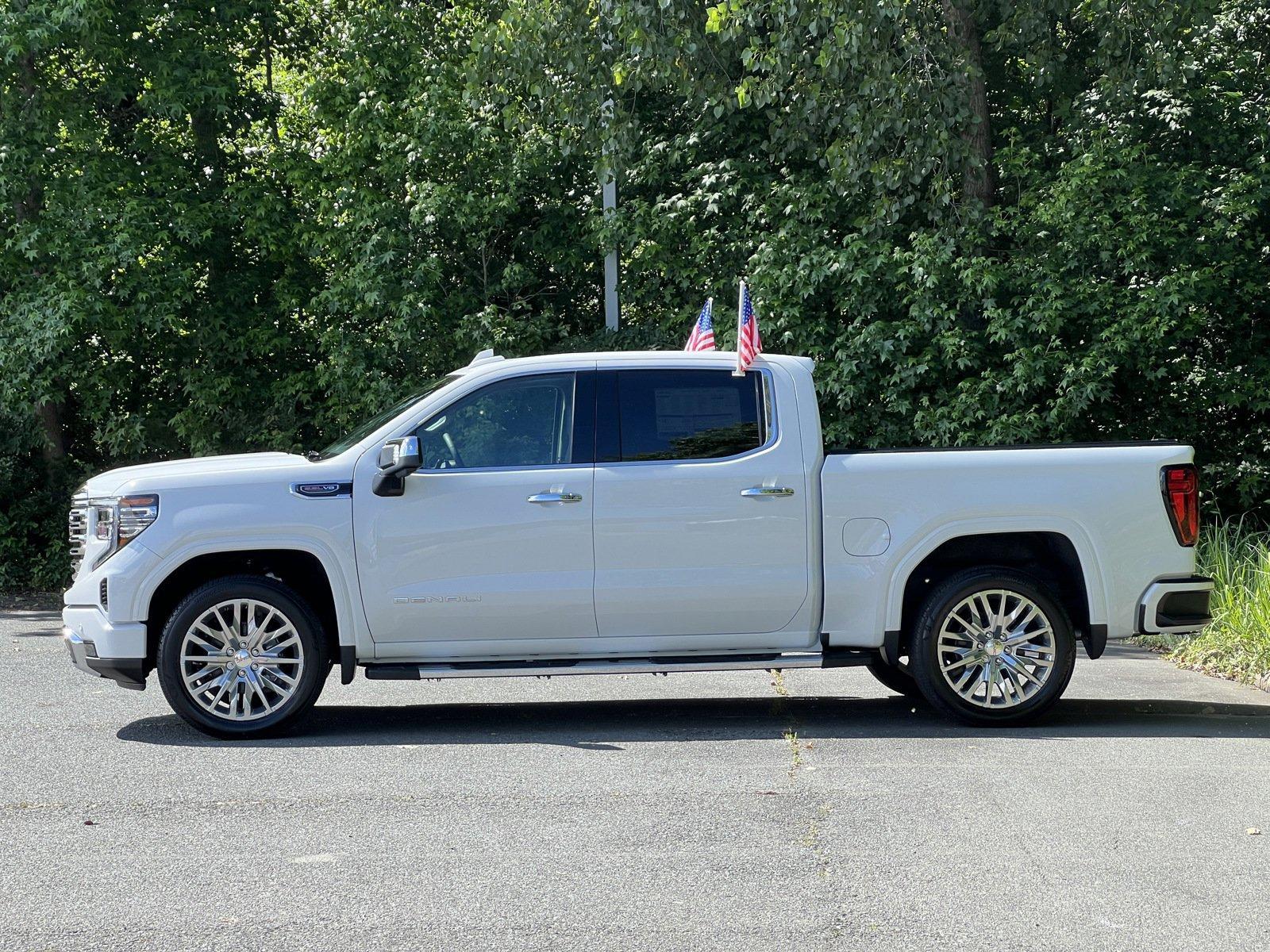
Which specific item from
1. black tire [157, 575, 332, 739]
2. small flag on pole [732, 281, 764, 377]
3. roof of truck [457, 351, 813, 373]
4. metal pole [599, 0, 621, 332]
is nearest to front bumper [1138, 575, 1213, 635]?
roof of truck [457, 351, 813, 373]

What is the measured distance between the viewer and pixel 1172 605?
26.4ft

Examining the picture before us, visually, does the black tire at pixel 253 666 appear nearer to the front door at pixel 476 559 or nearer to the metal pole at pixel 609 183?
the front door at pixel 476 559

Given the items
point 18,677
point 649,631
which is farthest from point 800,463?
point 18,677

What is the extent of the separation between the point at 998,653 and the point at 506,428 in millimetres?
2878

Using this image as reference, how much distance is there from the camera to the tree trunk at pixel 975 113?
1434 cm

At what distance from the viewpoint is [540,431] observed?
805 cm

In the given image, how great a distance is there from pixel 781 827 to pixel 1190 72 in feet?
36.3

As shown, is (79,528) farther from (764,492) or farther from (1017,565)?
(1017,565)

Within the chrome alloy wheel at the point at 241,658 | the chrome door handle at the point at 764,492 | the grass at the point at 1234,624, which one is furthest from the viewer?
the grass at the point at 1234,624

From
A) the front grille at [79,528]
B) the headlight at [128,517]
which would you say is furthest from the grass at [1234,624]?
the front grille at [79,528]

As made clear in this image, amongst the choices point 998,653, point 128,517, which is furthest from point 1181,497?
point 128,517

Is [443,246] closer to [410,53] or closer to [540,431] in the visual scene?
[410,53]

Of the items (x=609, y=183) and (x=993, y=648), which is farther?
(x=609, y=183)

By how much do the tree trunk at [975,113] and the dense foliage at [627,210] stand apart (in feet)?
0.15
